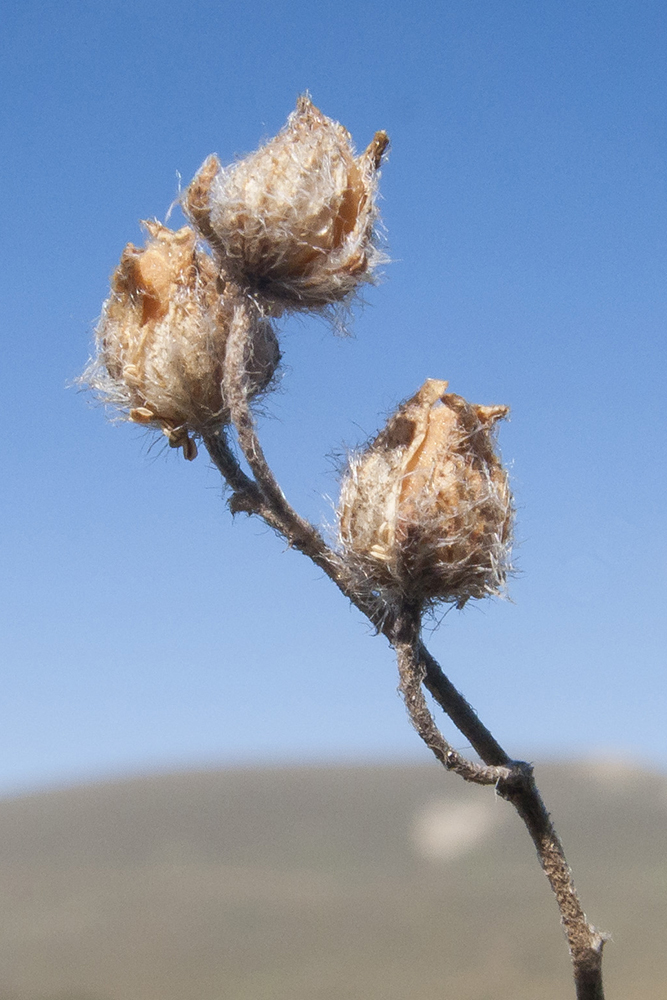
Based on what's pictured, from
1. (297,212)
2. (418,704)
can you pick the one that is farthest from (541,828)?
(297,212)

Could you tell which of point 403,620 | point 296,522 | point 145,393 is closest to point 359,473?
point 296,522

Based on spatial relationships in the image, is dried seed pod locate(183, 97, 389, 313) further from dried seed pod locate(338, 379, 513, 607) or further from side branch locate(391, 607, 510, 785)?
side branch locate(391, 607, 510, 785)

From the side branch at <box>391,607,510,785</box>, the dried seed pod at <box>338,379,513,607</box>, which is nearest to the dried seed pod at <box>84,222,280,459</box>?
the dried seed pod at <box>338,379,513,607</box>

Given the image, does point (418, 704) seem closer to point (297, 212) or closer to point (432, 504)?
point (432, 504)

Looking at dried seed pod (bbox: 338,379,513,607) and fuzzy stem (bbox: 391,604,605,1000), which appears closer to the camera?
dried seed pod (bbox: 338,379,513,607)

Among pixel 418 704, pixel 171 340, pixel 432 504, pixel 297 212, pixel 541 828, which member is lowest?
pixel 541 828

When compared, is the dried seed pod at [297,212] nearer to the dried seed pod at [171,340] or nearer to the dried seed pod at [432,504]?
the dried seed pod at [171,340]
